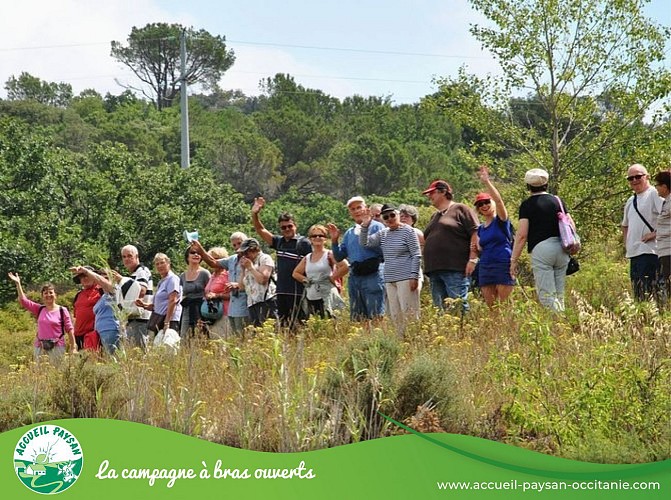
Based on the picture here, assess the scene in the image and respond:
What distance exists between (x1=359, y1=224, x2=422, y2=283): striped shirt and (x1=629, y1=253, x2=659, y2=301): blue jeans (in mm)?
2067

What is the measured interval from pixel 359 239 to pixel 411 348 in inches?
108

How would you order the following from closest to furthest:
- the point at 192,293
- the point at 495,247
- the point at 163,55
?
the point at 495,247 → the point at 192,293 → the point at 163,55

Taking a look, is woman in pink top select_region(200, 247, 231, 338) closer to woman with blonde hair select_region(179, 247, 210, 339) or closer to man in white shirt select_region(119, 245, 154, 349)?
woman with blonde hair select_region(179, 247, 210, 339)

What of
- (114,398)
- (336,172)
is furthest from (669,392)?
(336,172)

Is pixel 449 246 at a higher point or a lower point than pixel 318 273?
higher

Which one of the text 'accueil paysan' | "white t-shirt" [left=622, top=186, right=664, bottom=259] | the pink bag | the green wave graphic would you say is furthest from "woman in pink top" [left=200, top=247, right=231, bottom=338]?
the green wave graphic

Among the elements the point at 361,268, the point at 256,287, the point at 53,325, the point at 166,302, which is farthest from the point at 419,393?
the point at 53,325

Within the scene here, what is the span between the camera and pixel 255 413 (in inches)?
273

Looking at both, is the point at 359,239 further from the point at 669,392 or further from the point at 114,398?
the point at 669,392

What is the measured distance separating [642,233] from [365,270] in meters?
2.91

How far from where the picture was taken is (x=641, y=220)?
980cm

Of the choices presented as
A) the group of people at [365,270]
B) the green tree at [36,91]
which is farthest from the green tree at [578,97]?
the green tree at [36,91]

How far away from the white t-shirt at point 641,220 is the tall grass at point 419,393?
1737mm

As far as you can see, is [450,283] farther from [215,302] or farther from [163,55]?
[163,55]
